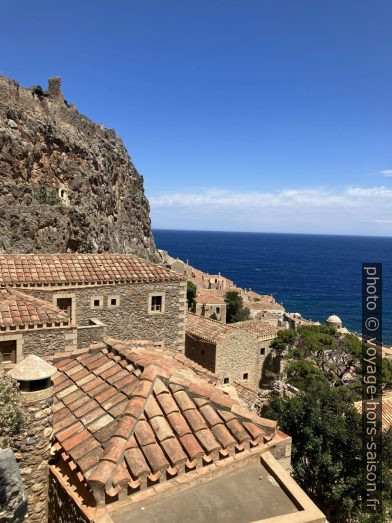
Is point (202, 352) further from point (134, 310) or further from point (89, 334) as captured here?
point (89, 334)

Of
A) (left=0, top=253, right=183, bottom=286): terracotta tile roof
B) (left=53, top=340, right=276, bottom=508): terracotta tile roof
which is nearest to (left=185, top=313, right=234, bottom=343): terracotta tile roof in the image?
(left=0, top=253, right=183, bottom=286): terracotta tile roof

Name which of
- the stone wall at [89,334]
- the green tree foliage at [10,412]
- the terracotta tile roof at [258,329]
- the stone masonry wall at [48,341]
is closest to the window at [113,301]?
A: the stone wall at [89,334]

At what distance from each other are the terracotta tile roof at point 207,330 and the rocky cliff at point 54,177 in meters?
16.1

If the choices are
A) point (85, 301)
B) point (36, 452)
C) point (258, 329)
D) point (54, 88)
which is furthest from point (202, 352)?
point (54, 88)

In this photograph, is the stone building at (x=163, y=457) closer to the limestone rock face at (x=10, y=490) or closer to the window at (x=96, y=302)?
the limestone rock face at (x=10, y=490)

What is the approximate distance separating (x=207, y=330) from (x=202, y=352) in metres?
1.53

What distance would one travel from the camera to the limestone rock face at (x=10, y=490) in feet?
13.0

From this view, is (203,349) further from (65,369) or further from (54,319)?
(65,369)

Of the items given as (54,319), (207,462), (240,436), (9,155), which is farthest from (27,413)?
(9,155)

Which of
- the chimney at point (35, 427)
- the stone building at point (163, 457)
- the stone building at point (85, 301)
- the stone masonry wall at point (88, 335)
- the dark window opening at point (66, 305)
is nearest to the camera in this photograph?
the stone building at point (163, 457)

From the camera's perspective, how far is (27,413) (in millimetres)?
5676

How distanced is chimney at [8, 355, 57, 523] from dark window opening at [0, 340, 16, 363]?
681 cm

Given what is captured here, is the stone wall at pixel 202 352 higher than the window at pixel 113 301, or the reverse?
the window at pixel 113 301

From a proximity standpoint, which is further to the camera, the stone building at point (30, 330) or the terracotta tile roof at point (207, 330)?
the terracotta tile roof at point (207, 330)
